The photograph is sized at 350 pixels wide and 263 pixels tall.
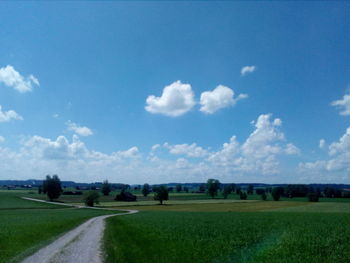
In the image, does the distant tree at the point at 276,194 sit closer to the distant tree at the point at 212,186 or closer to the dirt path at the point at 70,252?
the distant tree at the point at 212,186

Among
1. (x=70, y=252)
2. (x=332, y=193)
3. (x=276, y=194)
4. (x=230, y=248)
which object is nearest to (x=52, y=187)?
(x=276, y=194)

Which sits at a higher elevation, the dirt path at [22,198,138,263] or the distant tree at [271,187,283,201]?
the dirt path at [22,198,138,263]

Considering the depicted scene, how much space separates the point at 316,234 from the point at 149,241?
47.9 ft

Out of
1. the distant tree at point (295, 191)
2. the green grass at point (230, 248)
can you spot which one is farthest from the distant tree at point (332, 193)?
the green grass at point (230, 248)

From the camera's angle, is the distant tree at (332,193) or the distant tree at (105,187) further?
the distant tree at (105,187)

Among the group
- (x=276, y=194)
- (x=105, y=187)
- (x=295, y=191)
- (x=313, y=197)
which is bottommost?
(x=313, y=197)

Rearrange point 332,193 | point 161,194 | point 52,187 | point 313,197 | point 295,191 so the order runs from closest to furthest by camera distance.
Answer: point 161,194, point 52,187, point 313,197, point 332,193, point 295,191

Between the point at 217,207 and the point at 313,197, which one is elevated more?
the point at 313,197

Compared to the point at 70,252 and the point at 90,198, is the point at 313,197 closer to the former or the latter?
the point at 90,198

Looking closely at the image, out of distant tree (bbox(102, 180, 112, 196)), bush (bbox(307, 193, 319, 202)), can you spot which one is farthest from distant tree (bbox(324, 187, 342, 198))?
distant tree (bbox(102, 180, 112, 196))

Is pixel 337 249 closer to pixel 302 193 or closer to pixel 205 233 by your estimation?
pixel 205 233

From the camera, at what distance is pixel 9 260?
14977mm

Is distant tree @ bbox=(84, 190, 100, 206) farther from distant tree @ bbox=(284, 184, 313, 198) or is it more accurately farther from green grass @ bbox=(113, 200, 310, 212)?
distant tree @ bbox=(284, 184, 313, 198)

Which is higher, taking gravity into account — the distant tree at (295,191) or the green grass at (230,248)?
the green grass at (230,248)
